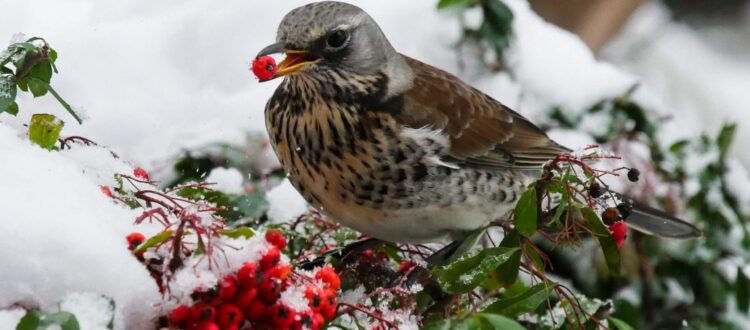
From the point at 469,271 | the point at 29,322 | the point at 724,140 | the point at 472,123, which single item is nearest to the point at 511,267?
the point at 469,271

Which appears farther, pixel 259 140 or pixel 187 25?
pixel 187 25

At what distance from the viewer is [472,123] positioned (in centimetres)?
217

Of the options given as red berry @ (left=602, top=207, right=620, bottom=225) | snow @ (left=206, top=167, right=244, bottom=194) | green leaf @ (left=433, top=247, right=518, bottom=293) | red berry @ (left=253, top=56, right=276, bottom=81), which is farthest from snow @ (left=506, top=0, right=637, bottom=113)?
green leaf @ (left=433, top=247, right=518, bottom=293)

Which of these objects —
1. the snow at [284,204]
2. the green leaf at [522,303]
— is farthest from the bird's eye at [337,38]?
the green leaf at [522,303]

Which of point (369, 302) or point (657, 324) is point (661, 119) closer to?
point (657, 324)

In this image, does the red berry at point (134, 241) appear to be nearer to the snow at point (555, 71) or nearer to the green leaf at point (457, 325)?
the green leaf at point (457, 325)

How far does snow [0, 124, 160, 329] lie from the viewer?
102 centimetres

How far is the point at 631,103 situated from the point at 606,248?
141 cm

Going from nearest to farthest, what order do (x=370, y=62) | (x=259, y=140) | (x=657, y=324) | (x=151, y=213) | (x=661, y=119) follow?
(x=151, y=213)
(x=370, y=62)
(x=259, y=140)
(x=657, y=324)
(x=661, y=119)

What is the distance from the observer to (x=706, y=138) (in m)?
2.85

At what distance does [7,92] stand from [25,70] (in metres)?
0.05

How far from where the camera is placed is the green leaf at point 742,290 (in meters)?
2.44

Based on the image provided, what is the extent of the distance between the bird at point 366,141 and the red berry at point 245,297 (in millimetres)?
695

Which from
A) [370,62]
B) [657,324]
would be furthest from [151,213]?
[657,324]
